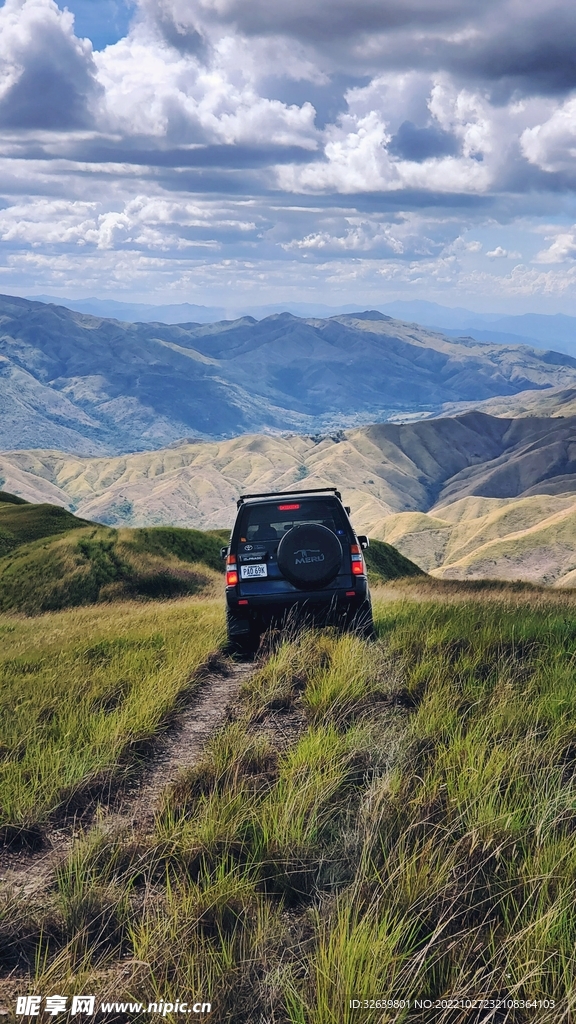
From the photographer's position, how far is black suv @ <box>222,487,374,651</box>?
10297 millimetres

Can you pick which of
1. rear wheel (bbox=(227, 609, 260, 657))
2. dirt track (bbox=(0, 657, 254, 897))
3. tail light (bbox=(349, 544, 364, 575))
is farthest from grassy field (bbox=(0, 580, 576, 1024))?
tail light (bbox=(349, 544, 364, 575))

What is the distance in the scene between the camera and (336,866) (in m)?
4.24

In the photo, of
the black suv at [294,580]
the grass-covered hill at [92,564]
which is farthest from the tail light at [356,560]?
the grass-covered hill at [92,564]

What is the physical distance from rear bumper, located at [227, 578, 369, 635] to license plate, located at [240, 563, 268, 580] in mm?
267

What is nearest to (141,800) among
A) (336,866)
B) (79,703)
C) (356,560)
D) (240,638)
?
(336,866)

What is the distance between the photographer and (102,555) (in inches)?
1312

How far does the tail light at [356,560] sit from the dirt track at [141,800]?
283 cm

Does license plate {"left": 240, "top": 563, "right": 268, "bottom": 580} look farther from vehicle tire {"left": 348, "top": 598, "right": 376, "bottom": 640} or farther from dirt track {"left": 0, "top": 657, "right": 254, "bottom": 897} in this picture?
dirt track {"left": 0, "top": 657, "right": 254, "bottom": 897}

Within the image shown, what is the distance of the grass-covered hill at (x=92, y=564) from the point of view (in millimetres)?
30422

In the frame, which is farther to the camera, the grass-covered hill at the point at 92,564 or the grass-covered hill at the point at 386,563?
the grass-covered hill at the point at 386,563

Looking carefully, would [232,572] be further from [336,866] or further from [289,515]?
[336,866]

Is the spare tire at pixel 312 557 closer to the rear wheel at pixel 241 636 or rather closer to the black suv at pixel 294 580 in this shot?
the black suv at pixel 294 580

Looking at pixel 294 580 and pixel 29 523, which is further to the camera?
pixel 29 523

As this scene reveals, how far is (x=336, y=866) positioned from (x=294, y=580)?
621 cm
